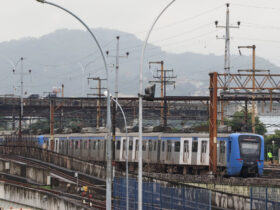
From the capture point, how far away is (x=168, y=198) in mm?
31141

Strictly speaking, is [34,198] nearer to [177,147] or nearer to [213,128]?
[213,128]

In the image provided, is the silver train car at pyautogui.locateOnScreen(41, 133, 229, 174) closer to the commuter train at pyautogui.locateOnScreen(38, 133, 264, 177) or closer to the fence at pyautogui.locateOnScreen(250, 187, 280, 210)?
the commuter train at pyautogui.locateOnScreen(38, 133, 264, 177)

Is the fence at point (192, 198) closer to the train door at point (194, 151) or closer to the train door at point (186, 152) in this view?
the train door at point (194, 151)

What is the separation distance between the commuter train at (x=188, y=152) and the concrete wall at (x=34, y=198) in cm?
1478

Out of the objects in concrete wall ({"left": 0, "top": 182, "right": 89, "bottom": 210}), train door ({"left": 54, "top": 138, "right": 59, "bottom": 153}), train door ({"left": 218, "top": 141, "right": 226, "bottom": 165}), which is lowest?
concrete wall ({"left": 0, "top": 182, "right": 89, "bottom": 210})

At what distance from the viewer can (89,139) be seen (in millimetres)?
64000

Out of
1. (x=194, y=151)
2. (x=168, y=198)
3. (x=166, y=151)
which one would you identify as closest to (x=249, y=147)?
(x=194, y=151)

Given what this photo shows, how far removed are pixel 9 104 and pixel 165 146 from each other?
206ft

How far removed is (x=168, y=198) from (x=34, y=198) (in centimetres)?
1299

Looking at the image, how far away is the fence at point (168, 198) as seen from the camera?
29688 millimetres

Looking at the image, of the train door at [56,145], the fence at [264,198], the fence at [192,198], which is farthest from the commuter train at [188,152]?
the fence at [264,198]

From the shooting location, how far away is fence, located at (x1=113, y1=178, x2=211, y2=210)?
97.4 feet

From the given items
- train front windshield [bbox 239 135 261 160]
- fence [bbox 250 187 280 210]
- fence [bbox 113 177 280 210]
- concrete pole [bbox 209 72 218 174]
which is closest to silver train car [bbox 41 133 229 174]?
train front windshield [bbox 239 135 261 160]

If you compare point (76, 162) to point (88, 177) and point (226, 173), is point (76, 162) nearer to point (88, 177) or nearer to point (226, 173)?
point (88, 177)
